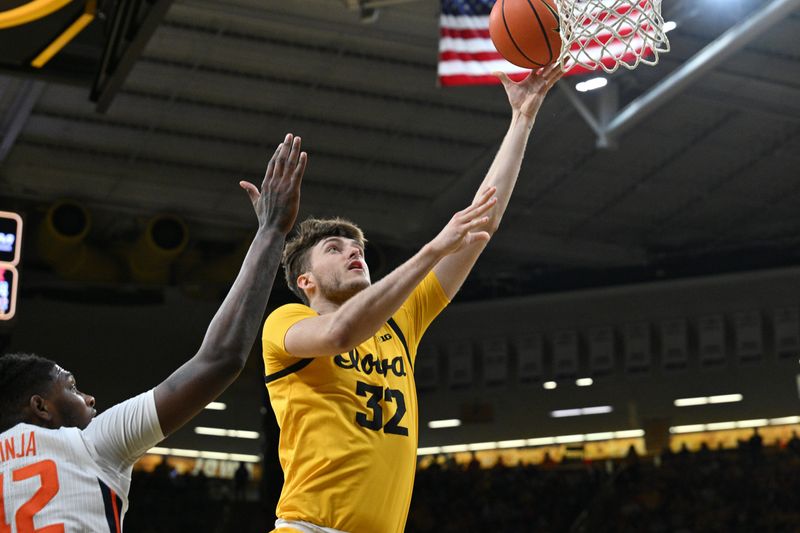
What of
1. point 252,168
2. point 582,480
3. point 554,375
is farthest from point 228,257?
point 582,480

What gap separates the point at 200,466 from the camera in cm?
2386

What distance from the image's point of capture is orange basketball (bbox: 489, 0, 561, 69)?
540cm

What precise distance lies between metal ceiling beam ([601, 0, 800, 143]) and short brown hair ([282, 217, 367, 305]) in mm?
7412

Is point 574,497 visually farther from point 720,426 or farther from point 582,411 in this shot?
point 720,426

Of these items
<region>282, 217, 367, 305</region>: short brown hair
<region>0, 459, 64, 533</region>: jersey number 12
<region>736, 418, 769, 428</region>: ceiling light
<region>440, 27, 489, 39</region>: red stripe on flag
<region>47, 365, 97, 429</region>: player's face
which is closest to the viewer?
<region>0, 459, 64, 533</region>: jersey number 12

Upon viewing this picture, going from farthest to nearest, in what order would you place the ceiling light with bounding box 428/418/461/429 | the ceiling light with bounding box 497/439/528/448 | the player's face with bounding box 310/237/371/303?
the ceiling light with bounding box 497/439/528/448
the ceiling light with bounding box 428/418/461/429
the player's face with bounding box 310/237/371/303

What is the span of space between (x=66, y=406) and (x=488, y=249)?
17310 millimetres

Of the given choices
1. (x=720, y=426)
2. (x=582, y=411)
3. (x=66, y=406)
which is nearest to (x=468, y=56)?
(x=66, y=406)

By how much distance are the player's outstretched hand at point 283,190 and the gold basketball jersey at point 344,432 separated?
1041 mm

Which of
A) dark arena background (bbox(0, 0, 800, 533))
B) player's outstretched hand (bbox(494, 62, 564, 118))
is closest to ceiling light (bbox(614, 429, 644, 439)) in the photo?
dark arena background (bbox(0, 0, 800, 533))

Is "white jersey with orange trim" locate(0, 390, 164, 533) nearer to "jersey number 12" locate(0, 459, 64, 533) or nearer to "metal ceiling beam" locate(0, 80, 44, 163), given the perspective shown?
"jersey number 12" locate(0, 459, 64, 533)

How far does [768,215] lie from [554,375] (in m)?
4.90

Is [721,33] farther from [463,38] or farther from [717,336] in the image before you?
[717,336]

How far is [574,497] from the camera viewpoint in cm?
2156
